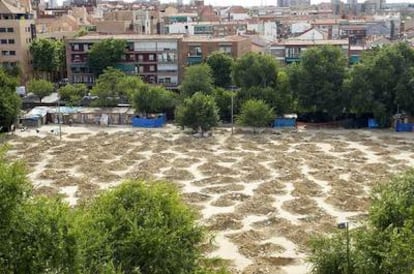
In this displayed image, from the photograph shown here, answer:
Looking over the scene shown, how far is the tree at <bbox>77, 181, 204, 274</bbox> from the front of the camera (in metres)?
13.3

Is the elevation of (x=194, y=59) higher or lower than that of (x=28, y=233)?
higher

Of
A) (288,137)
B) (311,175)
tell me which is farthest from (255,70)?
(311,175)

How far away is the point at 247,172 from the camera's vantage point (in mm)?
31141

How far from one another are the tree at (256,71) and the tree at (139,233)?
2965 centimetres

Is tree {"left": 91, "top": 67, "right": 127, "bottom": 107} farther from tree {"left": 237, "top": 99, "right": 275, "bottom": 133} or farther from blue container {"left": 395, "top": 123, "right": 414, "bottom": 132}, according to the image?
blue container {"left": 395, "top": 123, "right": 414, "bottom": 132}

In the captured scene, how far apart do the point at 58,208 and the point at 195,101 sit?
28.2 metres

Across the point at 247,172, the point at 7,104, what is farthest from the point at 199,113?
the point at 7,104

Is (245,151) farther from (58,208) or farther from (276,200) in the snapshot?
(58,208)

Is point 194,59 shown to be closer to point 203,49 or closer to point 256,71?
point 203,49

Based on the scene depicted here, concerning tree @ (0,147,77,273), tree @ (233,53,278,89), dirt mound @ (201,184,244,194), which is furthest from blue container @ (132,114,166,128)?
tree @ (0,147,77,273)

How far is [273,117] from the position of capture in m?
42.1

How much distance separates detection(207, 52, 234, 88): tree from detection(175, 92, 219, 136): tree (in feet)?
33.8

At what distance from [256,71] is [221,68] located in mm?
6353

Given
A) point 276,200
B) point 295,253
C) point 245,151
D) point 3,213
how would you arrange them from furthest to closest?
point 245,151, point 276,200, point 295,253, point 3,213
